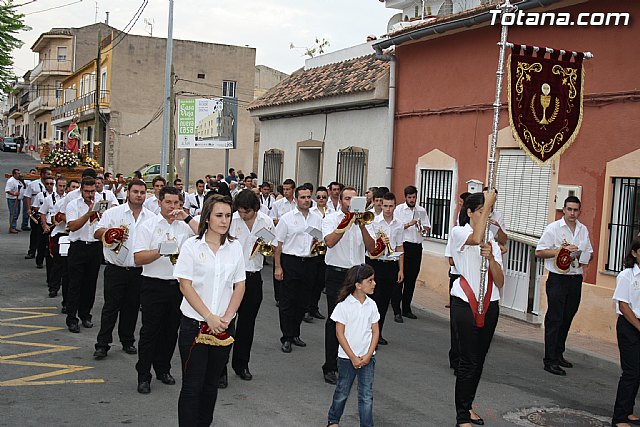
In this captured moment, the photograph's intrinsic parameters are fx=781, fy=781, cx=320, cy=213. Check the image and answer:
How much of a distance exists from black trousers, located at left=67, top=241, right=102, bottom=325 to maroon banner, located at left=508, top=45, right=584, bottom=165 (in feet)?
17.7

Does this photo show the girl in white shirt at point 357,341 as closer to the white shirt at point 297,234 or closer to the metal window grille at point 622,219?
the white shirt at point 297,234

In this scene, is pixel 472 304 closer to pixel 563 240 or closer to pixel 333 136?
pixel 563 240

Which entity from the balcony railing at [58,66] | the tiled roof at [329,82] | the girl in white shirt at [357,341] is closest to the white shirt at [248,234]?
the girl in white shirt at [357,341]

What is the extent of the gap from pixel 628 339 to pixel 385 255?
342cm

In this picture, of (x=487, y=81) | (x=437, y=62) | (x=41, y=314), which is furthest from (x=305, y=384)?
(x=437, y=62)

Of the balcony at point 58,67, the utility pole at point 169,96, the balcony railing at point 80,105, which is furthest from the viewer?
the balcony at point 58,67

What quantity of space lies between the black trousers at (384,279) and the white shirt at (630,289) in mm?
3108

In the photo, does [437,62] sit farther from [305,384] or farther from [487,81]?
[305,384]

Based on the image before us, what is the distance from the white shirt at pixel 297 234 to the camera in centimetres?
986

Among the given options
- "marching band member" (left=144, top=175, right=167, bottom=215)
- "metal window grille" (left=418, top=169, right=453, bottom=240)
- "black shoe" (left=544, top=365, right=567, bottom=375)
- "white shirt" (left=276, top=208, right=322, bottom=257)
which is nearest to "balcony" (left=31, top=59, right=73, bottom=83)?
"metal window grille" (left=418, top=169, right=453, bottom=240)

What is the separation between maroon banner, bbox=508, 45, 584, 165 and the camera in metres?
7.89

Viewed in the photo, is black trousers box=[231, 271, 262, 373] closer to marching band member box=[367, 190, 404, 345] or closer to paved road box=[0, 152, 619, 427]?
paved road box=[0, 152, 619, 427]

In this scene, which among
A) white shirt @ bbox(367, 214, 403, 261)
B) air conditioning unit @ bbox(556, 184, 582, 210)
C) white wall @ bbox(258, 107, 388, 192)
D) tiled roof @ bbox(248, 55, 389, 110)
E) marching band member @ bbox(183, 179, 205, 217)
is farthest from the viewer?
tiled roof @ bbox(248, 55, 389, 110)

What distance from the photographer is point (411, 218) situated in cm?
1253
